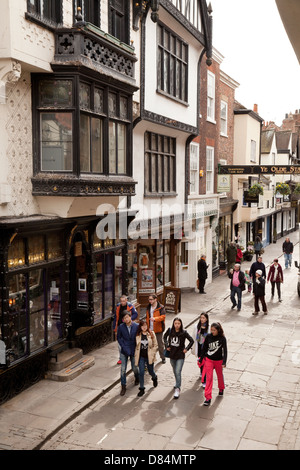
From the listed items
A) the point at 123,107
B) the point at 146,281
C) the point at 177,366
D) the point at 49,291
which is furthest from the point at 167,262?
the point at 177,366

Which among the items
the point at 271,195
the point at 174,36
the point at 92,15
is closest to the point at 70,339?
the point at 92,15

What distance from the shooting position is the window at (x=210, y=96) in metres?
23.2

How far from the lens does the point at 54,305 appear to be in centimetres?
1156

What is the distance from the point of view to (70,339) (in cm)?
1236

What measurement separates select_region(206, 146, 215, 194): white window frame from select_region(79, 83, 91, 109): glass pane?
505 inches

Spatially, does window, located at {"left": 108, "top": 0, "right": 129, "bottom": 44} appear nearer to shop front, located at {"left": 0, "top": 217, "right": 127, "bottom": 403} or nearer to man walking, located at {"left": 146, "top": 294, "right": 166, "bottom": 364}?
shop front, located at {"left": 0, "top": 217, "right": 127, "bottom": 403}

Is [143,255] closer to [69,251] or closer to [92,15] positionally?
[69,251]

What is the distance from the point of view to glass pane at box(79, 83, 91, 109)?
1076cm

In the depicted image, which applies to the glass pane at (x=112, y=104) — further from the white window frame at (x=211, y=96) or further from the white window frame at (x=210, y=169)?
the white window frame at (x=211, y=96)

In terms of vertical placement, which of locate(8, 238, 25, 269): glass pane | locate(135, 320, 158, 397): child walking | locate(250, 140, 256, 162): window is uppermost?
locate(250, 140, 256, 162): window

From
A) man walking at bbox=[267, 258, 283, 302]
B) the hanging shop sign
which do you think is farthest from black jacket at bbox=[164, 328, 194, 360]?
the hanging shop sign

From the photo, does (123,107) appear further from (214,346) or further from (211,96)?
(211,96)

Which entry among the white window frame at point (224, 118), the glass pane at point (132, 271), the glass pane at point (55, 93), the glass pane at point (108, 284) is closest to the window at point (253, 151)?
the white window frame at point (224, 118)

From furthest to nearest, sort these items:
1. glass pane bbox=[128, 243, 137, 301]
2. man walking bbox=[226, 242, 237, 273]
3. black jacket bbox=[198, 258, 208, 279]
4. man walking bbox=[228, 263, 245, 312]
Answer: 1. man walking bbox=[226, 242, 237, 273]
2. black jacket bbox=[198, 258, 208, 279]
3. man walking bbox=[228, 263, 245, 312]
4. glass pane bbox=[128, 243, 137, 301]
